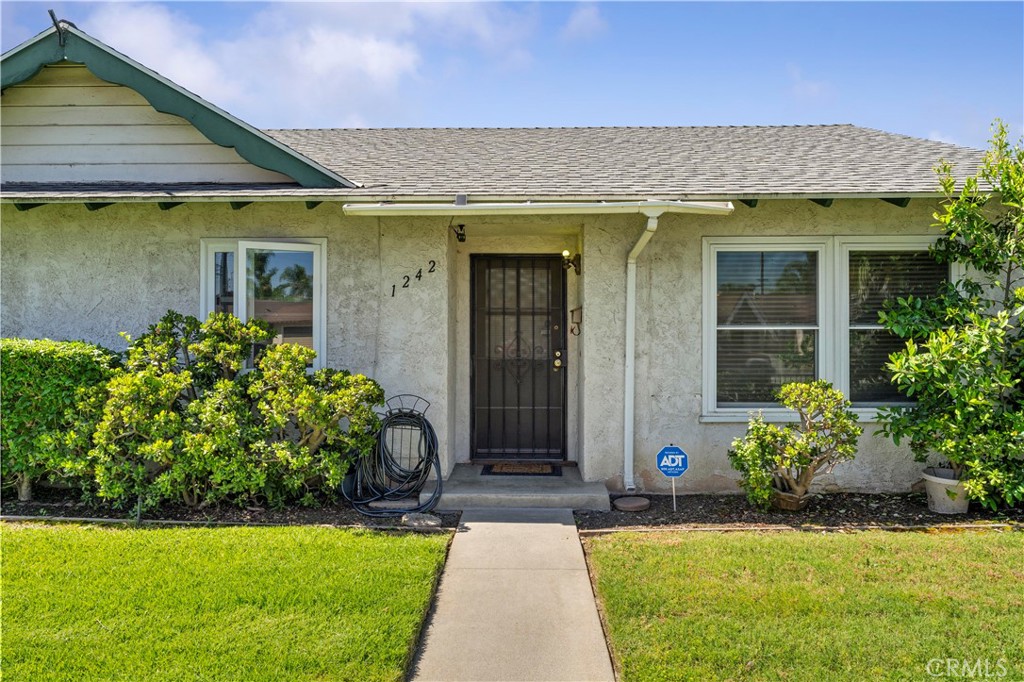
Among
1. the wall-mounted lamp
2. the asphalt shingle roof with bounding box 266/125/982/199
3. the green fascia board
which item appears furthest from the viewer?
the wall-mounted lamp

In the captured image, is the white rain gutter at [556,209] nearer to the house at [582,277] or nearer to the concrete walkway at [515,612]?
the house at [582,277]

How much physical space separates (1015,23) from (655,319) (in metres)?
5.35

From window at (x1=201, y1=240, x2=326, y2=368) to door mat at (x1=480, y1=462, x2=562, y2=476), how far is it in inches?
85.9

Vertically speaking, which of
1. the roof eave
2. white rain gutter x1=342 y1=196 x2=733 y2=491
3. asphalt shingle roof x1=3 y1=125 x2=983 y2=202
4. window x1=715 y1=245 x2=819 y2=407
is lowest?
window x1=715 y1=245 x2=819 y2=407

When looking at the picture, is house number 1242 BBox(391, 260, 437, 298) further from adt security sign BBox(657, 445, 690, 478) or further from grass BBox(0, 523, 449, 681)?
adt security sign BBox(657, 445, 690, 478)

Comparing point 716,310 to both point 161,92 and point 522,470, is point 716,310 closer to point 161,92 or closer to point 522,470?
point 522,470

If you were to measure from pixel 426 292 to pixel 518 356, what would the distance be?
167 cm

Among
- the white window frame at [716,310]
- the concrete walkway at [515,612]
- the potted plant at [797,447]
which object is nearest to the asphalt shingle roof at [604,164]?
the white window frame at [716,310]

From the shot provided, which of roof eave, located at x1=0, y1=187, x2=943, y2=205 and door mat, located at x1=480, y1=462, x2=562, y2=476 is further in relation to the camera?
door mat, located at x1=480, y1=462, x2=562, y2=476

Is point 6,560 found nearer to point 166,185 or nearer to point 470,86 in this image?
point 166,185

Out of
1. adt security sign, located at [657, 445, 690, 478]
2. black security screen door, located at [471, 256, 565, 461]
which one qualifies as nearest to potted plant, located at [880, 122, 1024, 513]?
adt security sign, located at [657, 445, 690, 478]

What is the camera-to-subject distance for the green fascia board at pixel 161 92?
6.15 metres

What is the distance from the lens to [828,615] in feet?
11.4

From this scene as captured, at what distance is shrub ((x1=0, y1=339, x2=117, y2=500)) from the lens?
539 centimetres
